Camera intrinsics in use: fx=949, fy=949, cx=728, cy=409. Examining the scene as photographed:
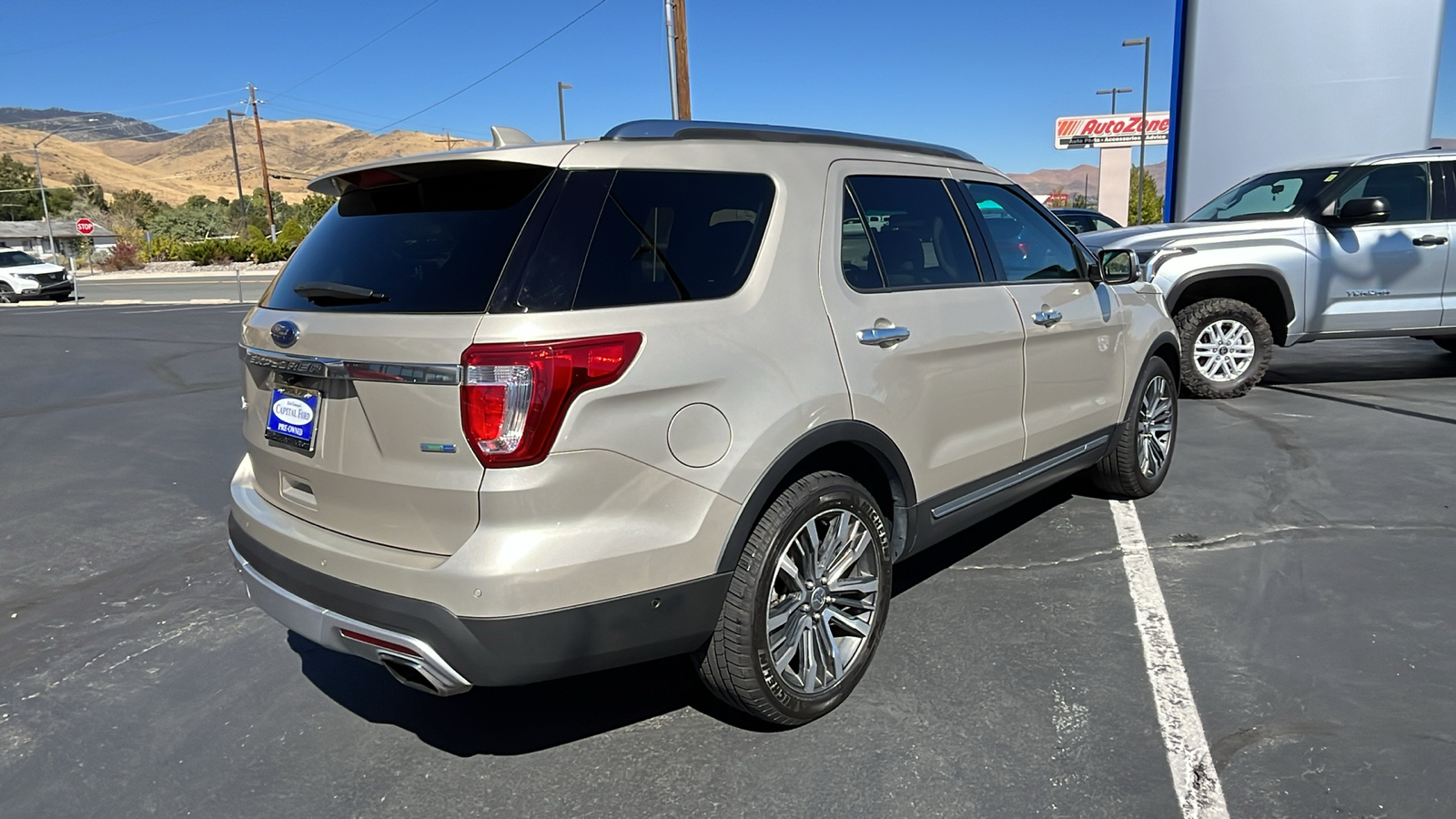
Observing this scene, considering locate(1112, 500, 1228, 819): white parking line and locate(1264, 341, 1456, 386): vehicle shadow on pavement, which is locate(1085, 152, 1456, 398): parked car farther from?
locate(1112, 500, 1228, 819): white parking line

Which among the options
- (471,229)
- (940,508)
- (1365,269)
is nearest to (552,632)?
(471,229)

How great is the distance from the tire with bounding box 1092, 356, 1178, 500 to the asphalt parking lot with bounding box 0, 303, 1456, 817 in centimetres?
16

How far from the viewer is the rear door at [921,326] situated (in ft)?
10.1

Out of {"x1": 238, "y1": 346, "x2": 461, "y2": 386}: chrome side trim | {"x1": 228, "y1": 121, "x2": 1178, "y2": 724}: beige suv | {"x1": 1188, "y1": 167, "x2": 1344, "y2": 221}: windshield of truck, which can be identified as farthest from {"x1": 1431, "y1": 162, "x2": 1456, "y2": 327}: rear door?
{"x1": 238, "y1": 346, "x2": 461, "y2": 386}: chrome side trim

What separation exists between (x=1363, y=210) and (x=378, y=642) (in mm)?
8027

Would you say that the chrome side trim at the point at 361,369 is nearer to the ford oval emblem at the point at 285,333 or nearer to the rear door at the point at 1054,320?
the ford oval emblem at the point at 285,333

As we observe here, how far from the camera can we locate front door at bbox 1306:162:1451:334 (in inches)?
308

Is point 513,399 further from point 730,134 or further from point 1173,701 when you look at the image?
point 1173,701

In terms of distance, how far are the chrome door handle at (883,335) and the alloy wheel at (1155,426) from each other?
91.3 inches

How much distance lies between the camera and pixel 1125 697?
3121 millimetres

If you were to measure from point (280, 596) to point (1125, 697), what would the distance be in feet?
8.72

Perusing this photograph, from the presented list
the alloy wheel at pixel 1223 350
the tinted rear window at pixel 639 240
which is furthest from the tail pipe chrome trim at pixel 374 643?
the alloy wheel at pixel 1223 350

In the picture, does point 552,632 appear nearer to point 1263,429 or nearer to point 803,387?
point 803,387

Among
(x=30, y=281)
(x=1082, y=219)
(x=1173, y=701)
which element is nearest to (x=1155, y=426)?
(x=1173, y=701)
